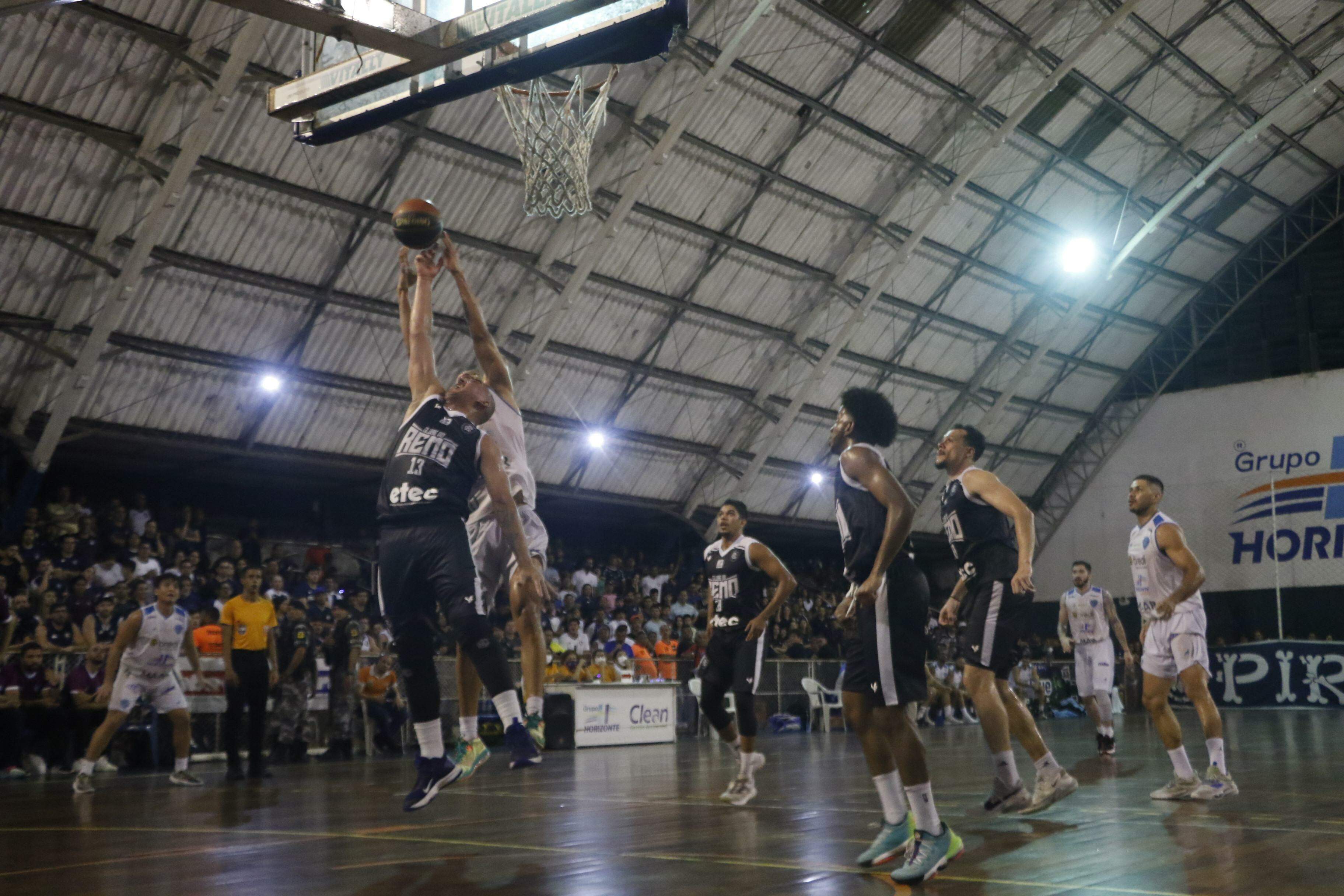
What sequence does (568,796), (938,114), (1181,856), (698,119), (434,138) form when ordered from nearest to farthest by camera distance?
1. (1181,856)
2. (568,796)
3. (434,138)
4. (698,119)
5. (938,114)

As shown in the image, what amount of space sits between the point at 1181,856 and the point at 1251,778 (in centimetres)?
459

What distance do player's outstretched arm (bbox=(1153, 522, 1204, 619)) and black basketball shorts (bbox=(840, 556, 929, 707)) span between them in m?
3.44

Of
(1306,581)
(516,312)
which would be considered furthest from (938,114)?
(1306,581)

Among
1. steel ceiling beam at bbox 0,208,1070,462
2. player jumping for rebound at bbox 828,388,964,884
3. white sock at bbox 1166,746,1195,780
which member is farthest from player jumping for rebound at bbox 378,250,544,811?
steel ceiling beam at bbox 0,208,1070,462

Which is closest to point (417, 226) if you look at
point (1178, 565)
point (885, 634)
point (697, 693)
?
point (885, 634)

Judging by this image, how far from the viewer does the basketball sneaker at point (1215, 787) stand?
736cm

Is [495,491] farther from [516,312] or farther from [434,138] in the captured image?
[516,312]

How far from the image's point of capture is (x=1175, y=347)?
111 ft

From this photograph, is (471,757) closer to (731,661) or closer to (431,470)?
(431,470)

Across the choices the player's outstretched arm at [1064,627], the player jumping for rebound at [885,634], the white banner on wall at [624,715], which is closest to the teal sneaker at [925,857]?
the player jumping for rebound at [885,634]

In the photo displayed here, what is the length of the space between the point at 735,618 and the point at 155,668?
5.40m

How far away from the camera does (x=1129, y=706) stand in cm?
2755

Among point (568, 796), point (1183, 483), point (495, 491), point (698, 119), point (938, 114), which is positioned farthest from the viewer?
point (1183, 483)

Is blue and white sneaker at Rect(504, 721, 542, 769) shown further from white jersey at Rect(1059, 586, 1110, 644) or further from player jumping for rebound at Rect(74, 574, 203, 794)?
white jersey at Rect(1059, 586, 1110, 644)
